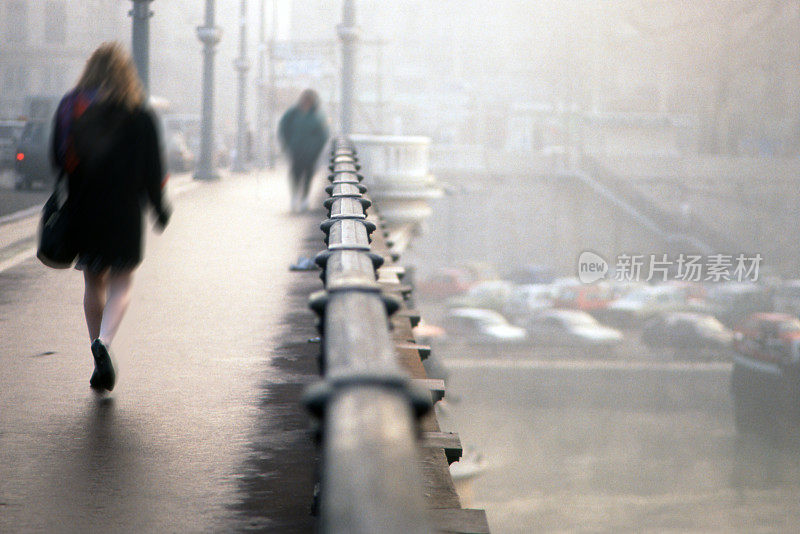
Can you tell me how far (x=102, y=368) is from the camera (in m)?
5.25

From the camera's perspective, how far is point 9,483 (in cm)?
400

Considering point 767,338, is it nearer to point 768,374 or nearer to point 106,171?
point 768,374

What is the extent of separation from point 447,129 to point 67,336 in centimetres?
6597

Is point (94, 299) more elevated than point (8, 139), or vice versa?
point (94, 299)

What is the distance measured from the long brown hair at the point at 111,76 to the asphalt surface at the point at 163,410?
133cm

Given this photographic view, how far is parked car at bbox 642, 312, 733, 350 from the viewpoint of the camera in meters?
60.1

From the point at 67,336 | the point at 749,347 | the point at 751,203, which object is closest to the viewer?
the point at 67,336

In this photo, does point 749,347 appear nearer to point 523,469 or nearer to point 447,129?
point 523,469

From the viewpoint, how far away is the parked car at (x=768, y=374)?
53656mm

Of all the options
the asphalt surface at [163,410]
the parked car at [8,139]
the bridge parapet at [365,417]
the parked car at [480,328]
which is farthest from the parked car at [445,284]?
the bridge parapet at [365,417]

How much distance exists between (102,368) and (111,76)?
1268mm

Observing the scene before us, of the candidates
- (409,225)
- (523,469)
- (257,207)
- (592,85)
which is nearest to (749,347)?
(523,469)

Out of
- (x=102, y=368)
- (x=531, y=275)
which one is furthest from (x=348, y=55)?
(x=531, y=275)

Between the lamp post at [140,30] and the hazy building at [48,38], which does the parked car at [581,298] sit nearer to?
the hazy building at [48,38]
